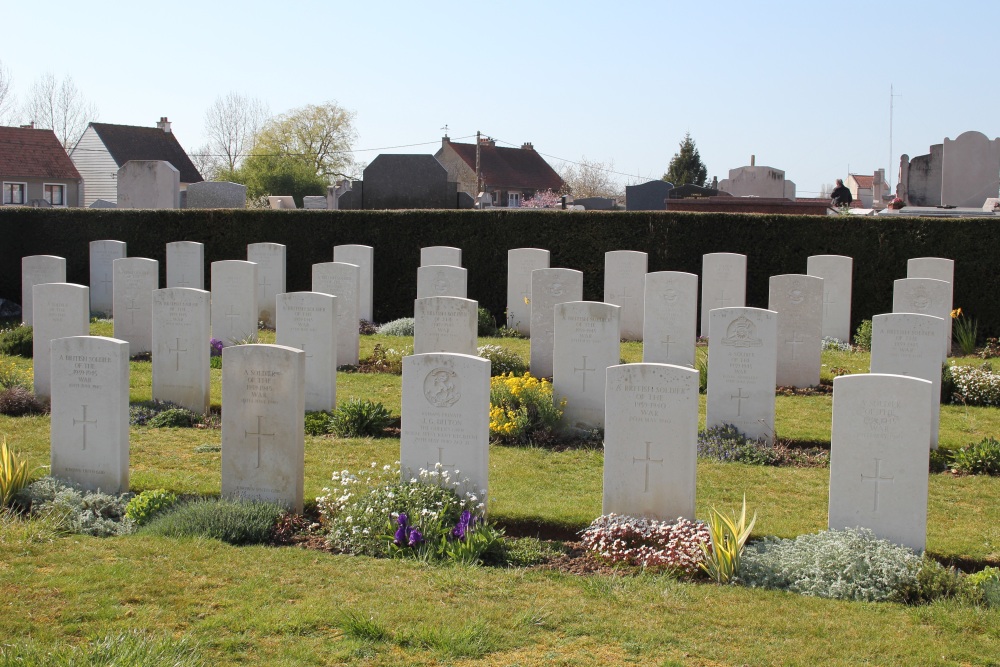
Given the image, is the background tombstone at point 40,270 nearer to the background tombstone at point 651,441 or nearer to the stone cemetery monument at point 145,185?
the stone cemetery monument at point 145,185

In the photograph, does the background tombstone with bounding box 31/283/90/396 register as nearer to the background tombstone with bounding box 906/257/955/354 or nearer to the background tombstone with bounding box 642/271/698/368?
the background tombstone with bounding box 642/271/698/368

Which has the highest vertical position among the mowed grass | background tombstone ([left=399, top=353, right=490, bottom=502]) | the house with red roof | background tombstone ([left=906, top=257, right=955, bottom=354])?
the house with red roof

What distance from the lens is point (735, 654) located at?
5078mm

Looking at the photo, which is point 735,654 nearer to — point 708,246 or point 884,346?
point 884,346

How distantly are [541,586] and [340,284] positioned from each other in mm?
9311

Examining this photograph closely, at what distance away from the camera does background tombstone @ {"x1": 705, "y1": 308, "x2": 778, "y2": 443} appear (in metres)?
9.92

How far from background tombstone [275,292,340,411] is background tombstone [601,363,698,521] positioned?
4701 mm

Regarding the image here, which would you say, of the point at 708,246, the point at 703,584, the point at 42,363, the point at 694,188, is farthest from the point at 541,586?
the point at 694,188

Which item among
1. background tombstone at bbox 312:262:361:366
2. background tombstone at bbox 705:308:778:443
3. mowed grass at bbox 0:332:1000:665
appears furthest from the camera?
background tombstone at bbox 312:262:361:366

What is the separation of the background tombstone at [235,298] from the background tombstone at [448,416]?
298 inches

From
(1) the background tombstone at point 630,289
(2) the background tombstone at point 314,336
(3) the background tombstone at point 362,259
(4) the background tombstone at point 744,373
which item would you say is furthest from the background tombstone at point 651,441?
(3) the background tombstone at point 362,259

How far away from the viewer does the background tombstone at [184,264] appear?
16.9m

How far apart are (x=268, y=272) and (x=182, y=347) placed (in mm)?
6111

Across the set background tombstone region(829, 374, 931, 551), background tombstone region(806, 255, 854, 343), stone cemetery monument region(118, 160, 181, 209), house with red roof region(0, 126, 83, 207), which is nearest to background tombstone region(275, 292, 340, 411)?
background tombstone region(829, 374, 931, 551)
